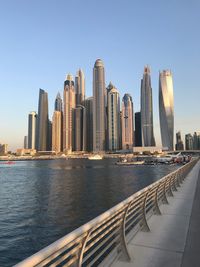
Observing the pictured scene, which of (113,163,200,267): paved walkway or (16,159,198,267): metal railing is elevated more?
(16,159,198,267): metal railing

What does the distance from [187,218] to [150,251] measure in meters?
4.28

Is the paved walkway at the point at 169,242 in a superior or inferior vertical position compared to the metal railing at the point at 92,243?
inferior

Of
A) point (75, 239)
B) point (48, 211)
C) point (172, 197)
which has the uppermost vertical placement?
point (75, 239)

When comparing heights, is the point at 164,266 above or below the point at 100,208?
above

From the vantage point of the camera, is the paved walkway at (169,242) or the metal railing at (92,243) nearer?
the metal railing at (92,243)

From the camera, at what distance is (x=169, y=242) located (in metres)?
7.75

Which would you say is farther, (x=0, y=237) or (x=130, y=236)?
(x=0, y=237)

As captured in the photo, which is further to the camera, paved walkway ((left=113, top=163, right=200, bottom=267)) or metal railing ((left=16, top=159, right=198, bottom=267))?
paved walkway ((left=113, top=163, right=200, bottom=267))

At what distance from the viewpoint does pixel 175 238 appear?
26.6 feet

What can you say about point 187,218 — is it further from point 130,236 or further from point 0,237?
point 0,237

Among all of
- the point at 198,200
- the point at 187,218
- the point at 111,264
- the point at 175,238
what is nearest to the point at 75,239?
the point at 111,264

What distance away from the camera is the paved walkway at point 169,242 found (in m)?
6.29

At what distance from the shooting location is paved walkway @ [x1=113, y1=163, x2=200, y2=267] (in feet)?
20.6

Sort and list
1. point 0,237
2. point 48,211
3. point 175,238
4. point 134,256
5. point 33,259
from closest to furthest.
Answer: point 33,259, point 134,256, point 175,238, point 0,237, point 48,211
